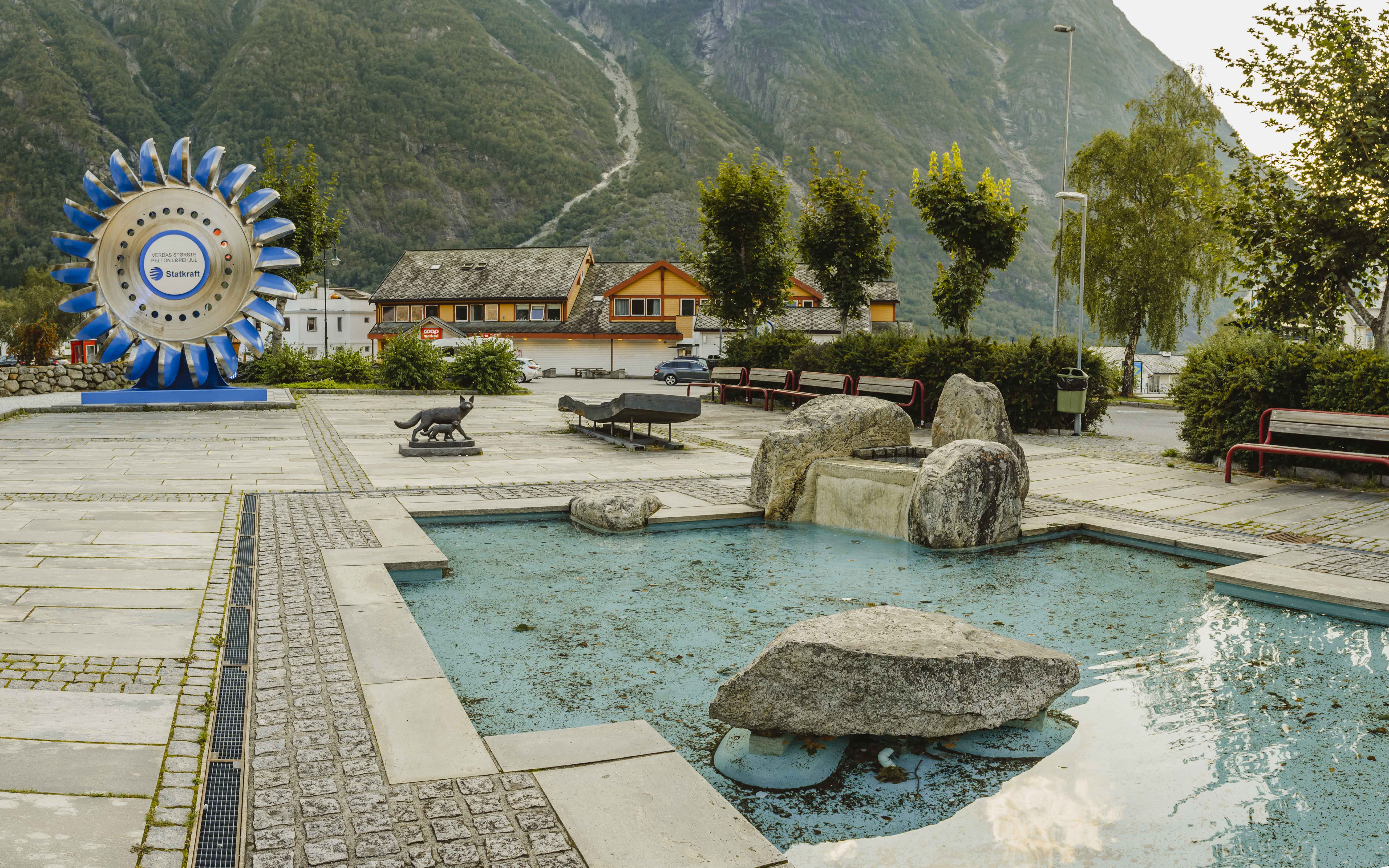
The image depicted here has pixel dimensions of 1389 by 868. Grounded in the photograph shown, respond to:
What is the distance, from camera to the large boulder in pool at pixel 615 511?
321 inches

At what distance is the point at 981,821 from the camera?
3496 millimetres

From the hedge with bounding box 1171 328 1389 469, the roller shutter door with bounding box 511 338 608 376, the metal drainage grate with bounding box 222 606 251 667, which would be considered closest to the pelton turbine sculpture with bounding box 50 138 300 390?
the metal drainage grate with bounding box 222 606 251 667

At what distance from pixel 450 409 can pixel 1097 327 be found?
28662 millimetres

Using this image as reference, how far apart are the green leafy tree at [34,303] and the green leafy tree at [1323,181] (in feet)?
229

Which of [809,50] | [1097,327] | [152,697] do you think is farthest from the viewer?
[809,50]

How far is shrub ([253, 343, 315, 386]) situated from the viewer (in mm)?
28938

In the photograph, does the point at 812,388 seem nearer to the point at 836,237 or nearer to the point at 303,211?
the point at 836,237

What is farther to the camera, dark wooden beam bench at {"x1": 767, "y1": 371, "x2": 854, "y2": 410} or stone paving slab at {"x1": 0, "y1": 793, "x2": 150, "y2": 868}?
dark wooden beam bench at {"x1": 767, "y1": 371, "x2": 854, "y2": 410}

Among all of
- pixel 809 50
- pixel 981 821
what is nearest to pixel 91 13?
pixel 809 50

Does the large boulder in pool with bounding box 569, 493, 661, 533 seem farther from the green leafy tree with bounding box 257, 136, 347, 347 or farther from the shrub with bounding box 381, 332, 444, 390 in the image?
the green leafy tree with bounding box 257, 136, 347, 347

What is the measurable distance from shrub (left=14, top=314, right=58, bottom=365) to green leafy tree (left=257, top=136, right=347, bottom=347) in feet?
25.0

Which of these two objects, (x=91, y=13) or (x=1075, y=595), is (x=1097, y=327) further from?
(x=91, y=13)

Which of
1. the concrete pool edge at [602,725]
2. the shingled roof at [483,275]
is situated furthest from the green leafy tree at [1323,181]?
the shingled roof at [483,275]

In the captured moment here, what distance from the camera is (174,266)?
2003 cm
